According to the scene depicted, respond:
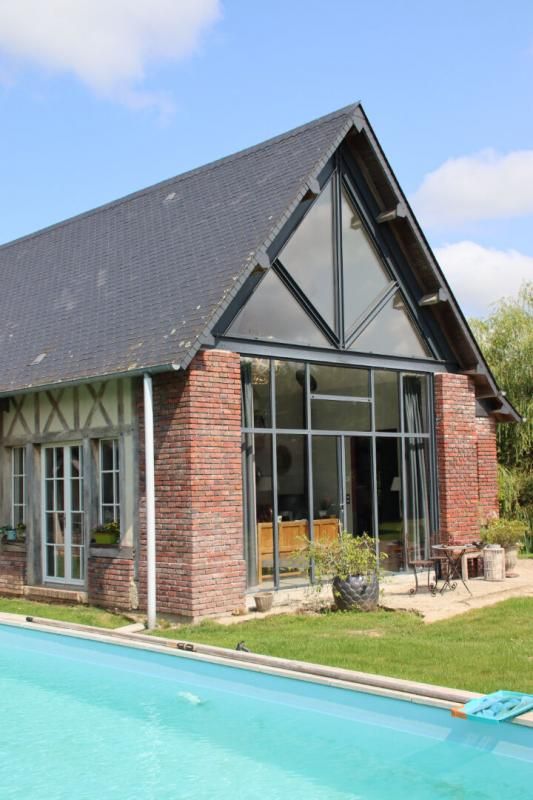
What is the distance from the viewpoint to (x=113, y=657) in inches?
344

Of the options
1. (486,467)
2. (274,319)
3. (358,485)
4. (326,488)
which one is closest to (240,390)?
(274,319)

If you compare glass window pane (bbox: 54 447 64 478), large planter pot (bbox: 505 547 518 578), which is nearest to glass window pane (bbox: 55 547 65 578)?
glass window pane (bbox: 54 447 64 478)

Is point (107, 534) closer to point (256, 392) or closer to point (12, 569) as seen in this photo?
point (12, 569)

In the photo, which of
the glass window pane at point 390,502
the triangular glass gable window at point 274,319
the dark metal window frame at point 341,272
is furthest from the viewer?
the glass window pane at point 390,502

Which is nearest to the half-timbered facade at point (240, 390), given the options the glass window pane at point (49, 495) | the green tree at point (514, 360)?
the glass window pane at point (49, 495)

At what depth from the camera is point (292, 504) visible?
38.8ft

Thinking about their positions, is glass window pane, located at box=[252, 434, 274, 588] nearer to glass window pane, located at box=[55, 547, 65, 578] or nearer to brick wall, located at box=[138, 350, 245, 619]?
brick wall, located at box=[138, 350, 245, 619]

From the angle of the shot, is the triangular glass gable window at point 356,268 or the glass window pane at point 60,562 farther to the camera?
the triangular glass gable window at point 356,268

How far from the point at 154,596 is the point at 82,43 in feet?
Result: 20.5

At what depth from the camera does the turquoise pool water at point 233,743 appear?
5812 mm

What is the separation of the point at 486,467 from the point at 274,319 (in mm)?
5629

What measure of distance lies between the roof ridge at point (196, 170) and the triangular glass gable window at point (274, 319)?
279cm

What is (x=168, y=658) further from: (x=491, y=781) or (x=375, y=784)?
(x=491, y=781)

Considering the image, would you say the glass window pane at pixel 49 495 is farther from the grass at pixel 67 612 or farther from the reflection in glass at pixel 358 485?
the reflection in glass at pixel 358 485
